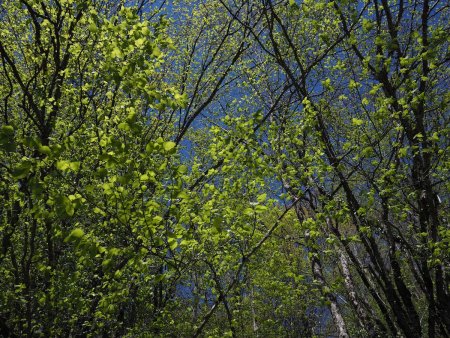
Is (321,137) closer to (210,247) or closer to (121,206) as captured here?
(210,247)

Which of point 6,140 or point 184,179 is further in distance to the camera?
point 184,179

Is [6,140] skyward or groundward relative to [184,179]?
groundward

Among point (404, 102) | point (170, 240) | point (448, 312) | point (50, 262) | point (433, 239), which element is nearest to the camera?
point (170, 240)

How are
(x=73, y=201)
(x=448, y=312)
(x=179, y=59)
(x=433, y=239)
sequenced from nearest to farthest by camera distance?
(x=73, y=201) → (x=433, y=239) → (x=448, y=312) → (x=179, y=59)

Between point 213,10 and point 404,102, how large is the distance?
8805mm

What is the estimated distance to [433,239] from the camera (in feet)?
18.1

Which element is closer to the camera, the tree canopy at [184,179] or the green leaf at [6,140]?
the green leaf at [6,140]

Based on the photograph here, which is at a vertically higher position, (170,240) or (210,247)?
(210,247)

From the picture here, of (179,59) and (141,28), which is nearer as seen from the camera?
(141,28)

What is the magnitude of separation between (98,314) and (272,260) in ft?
15.5

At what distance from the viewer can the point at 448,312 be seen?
5902mm

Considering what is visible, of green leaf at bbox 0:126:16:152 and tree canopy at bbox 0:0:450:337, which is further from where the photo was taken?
tree canopy at bbox 0:0:450:337

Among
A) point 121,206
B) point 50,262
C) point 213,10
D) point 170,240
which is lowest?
point 170,240

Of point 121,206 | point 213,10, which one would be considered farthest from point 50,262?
point 213,10
